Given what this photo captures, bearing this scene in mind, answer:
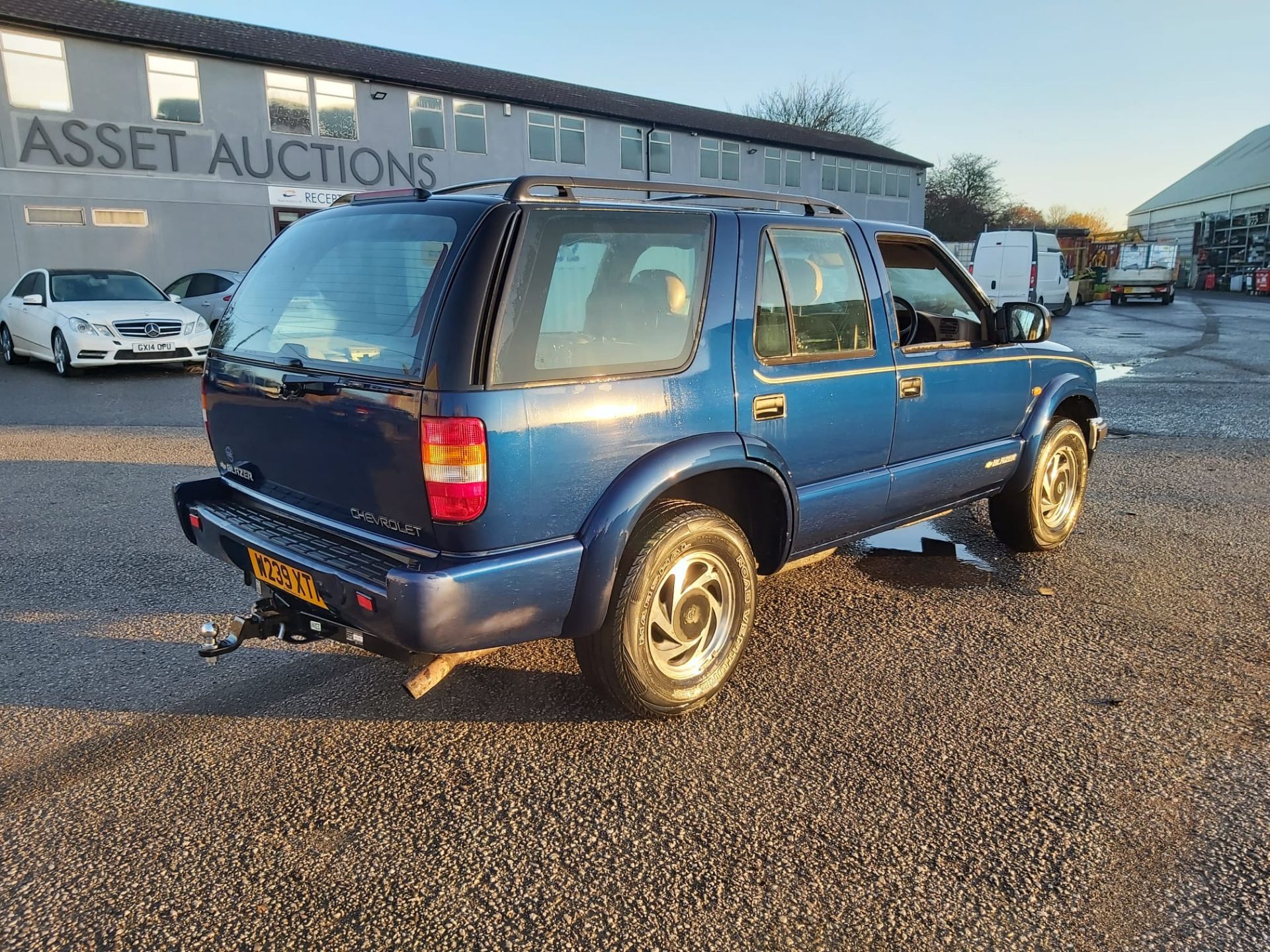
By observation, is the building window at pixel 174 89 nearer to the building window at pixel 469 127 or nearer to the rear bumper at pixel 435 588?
the building window at pixel 469 127

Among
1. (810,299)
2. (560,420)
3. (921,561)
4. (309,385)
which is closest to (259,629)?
(309,385)

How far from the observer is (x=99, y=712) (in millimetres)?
3270

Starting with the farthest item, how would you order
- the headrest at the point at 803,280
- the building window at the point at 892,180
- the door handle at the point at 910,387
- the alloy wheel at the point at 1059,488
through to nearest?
1. the building window at the point at 892,180
2. the alloy wheel at the point at 1059,488
3. the door handle at the point at 910,387
4. the headrest at the point at 803,280

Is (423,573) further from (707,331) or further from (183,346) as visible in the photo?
(183,346)

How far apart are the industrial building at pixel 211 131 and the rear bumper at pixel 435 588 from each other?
22.3m

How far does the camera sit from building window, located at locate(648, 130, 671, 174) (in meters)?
31.9

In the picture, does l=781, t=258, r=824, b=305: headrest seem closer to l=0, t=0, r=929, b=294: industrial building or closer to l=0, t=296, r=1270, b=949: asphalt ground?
l=0, t=296, r=1270, b=949: asphalt ground

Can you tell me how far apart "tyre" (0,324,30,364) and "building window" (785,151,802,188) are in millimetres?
30280

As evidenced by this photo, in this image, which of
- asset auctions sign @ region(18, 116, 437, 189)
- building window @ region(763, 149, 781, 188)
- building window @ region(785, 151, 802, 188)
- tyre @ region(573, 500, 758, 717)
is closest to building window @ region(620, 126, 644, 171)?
building window @ region(763, 149, 781, 188)

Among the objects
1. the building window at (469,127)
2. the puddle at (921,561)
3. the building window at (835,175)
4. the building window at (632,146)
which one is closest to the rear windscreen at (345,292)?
the puddle at (921,561)

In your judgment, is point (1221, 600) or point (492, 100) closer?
point (1221, 600)

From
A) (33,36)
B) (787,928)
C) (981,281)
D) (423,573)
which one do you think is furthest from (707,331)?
(33,36)

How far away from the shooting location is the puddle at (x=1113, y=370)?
12.9 metres

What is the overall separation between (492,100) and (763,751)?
91.1 feet
